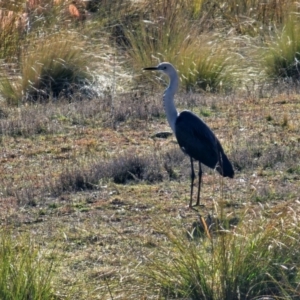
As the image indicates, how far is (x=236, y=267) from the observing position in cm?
523

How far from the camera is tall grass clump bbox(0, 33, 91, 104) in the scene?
504 inches

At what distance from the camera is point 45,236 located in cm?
713

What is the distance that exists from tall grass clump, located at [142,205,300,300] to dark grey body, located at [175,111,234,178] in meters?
2.65

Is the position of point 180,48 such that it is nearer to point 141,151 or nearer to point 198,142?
point 141,151

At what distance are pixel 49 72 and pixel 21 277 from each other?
8.25 meters

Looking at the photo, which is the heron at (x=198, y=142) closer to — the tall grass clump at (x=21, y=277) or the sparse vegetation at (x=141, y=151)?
the sparse vegetation at (x=141, y=151)

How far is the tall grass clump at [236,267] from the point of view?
5.23 metres

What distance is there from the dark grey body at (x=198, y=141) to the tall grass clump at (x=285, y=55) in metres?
5.30

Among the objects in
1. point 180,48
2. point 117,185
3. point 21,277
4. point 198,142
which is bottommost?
point 180,48

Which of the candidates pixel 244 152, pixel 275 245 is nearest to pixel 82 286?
pixel 275 245

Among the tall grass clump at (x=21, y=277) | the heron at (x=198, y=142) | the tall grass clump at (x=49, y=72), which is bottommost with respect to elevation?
the tall grass clump at (x=49, y=72)

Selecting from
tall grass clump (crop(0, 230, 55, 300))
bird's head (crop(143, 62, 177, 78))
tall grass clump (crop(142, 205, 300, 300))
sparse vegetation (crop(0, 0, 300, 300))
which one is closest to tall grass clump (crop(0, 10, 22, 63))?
sparse vegetation (crop(0, 0, 300, 300))

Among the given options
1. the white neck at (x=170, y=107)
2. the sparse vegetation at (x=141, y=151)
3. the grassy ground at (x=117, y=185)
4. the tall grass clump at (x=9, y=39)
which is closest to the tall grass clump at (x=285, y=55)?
the sparse vegetation at (x=141, y=151)

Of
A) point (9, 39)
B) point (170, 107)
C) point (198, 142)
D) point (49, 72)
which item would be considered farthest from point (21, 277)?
point (9, 39)
